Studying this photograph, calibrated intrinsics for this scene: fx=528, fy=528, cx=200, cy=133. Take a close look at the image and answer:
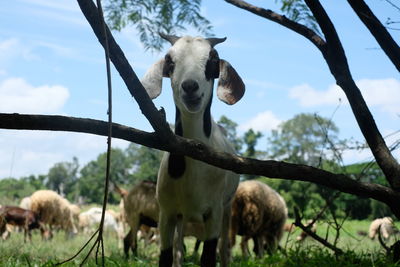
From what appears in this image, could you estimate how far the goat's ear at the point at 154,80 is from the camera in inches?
164

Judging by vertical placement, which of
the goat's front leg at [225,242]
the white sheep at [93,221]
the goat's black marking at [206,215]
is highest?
the goat's black marking at [206,215]

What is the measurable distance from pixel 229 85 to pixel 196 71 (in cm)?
40

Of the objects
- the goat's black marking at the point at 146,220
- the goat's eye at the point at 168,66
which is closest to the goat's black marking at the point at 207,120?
the goat's eye at the point at 168,66

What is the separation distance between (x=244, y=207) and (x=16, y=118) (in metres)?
7.92

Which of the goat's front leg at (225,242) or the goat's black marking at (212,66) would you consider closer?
the goat's black marking at (212,66)

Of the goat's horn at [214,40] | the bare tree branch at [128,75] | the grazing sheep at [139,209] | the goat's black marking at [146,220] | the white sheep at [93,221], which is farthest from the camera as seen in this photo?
the white sheep at [93,221]

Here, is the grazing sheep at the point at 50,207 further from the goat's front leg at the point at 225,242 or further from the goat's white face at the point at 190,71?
the goat's white face at the point at 190,71

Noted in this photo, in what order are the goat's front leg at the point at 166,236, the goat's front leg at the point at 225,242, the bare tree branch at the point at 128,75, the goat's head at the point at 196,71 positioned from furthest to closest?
the goat's front leg at the point at 225,242
the goat's front leg at the point at 166,236
the goat's head at the point at 196,71
the bare tree branch at the point at 128,75

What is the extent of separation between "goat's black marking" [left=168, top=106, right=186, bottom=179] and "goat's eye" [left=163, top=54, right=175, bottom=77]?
0.29 m

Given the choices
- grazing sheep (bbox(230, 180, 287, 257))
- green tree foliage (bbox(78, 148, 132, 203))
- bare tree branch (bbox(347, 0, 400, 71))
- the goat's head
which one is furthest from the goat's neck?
green tree foliage (bbox(78, 148, 132, 203))

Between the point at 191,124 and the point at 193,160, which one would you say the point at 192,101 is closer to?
the point at 191,124

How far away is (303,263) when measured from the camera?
18.1 feet

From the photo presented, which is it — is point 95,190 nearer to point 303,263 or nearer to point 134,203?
point 134,203

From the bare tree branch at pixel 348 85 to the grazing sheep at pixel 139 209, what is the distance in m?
4.72
